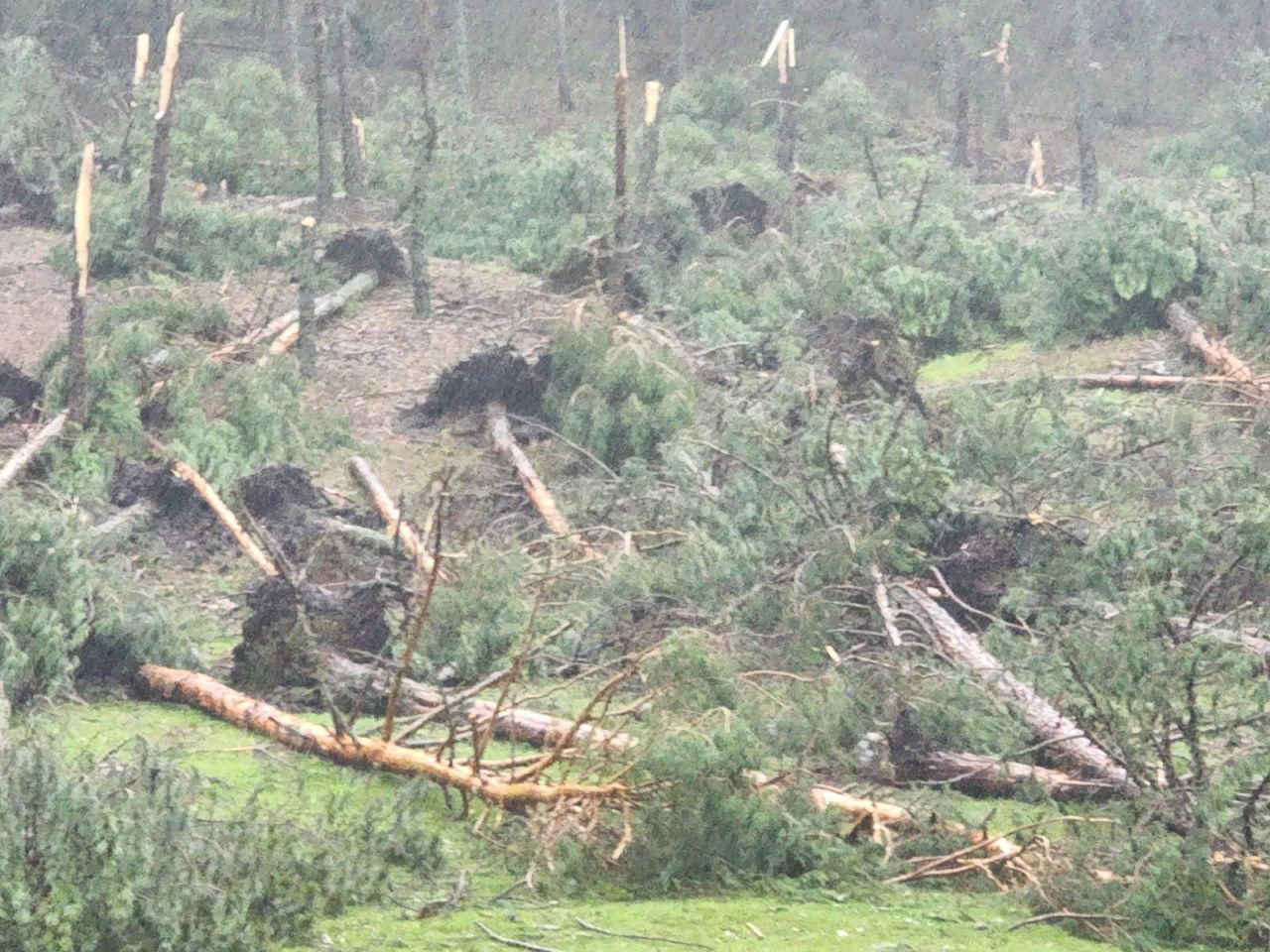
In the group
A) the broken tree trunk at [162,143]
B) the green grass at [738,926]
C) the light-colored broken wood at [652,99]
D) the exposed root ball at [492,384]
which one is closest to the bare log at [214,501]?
the exposed root ball at [492,384]

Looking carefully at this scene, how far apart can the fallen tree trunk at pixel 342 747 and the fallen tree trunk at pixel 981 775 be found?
145 centimetres

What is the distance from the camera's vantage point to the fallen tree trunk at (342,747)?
5.89 meters

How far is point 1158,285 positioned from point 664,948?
33.5 ft

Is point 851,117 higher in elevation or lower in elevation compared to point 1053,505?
higher

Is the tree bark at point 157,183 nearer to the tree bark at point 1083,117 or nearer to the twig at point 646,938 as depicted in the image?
the twig at point 646,938

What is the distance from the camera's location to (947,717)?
6.77 m

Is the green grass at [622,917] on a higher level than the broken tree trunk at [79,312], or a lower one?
lower

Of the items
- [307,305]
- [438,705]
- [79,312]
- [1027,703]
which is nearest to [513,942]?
[438,705]

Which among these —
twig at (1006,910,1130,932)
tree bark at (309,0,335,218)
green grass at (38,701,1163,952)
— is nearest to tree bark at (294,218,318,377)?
tree bark at (309,0,335,218)

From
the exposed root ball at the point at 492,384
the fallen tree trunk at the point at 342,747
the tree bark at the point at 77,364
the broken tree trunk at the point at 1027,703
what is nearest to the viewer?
the fallen tree trunk at the point at 342,747

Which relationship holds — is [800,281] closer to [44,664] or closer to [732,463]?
[732,463]

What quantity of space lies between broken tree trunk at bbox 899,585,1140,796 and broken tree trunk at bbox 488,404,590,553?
7.58 ft

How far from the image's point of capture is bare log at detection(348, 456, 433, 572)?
926cm

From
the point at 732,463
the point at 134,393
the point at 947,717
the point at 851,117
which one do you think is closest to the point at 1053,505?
the point at 732,463
